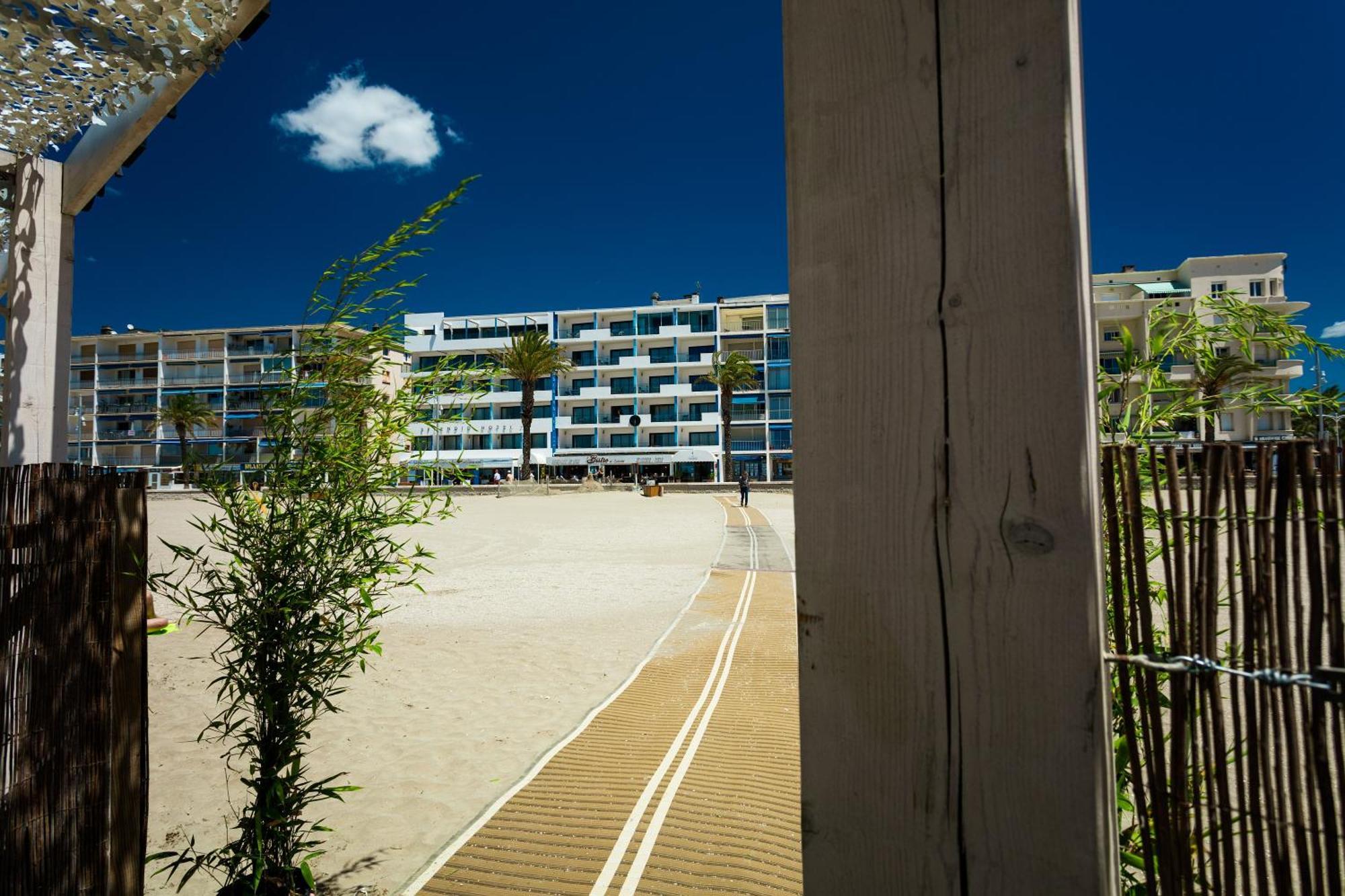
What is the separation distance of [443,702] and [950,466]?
666 cm

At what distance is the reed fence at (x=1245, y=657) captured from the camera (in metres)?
1.12

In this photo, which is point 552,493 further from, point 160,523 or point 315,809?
point 315,809

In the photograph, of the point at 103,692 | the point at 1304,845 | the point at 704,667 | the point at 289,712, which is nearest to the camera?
the point at 1304,845

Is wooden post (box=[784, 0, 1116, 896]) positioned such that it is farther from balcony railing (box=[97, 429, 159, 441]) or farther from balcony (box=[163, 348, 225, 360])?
balcony railing (box=[97, 429, 159, 441])

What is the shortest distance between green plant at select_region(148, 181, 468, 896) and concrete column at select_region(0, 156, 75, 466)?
3.17 meters

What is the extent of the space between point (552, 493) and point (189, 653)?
36.0m

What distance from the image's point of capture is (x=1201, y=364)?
93.1 inches

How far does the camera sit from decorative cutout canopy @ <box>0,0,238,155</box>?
10.7ft

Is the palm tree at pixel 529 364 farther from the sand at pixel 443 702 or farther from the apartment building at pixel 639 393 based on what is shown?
the sand at pixel 443 702

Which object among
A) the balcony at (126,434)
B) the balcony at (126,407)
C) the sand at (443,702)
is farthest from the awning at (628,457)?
the sand at (443,702)

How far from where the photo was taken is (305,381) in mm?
2861

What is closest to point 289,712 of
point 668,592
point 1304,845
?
point 1304,845

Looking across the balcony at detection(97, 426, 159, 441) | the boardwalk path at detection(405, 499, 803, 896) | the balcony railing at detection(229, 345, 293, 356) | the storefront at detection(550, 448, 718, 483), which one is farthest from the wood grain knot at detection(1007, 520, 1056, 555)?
the balcony at detection(97, 426, 159, 441)

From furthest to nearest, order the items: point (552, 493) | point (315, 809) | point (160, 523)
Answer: point (552, 493) → point (160, 523) → point (315, 809)
